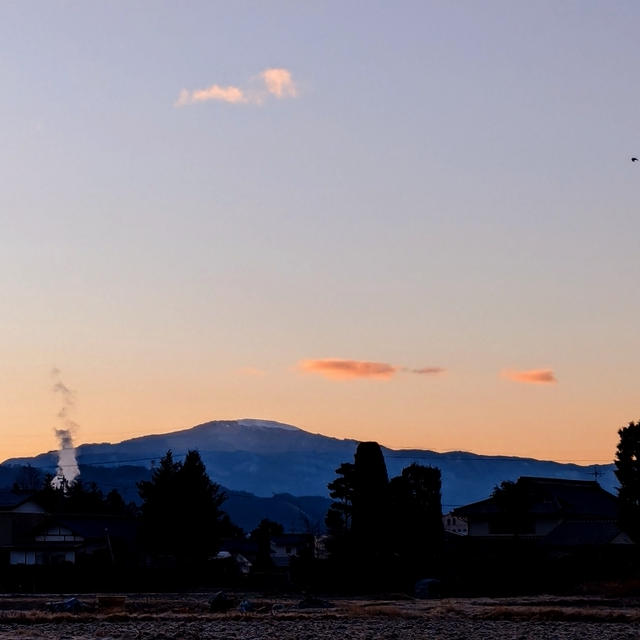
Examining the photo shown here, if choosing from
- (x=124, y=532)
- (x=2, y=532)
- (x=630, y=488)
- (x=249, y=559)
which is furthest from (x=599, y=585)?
(x=249, y=559)

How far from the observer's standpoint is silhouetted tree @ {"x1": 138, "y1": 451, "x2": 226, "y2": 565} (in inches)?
4053

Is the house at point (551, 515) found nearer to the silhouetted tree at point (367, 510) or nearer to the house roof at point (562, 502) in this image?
the house roof at point (562, 502)

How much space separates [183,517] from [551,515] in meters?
32.4

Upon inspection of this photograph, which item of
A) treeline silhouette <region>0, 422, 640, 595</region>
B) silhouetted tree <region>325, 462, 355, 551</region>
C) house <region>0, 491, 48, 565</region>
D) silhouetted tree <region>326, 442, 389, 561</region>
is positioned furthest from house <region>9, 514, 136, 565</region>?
silhouetted tree <region>326, 442, 389, 561</region>

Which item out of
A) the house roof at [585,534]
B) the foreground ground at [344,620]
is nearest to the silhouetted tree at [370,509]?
the foreground ground at [344,620]

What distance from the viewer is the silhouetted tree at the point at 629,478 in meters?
84.0

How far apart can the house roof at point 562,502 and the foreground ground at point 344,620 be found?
35.6 m

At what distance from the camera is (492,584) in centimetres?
8612

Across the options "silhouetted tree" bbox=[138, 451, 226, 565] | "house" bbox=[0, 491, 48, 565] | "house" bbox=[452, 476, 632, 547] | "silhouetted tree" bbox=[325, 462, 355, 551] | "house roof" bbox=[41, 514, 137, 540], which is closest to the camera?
"silhouetted tree" bbox=[325, 462, 355, 551]

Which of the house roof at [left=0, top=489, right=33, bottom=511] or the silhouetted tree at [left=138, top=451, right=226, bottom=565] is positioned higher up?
the house roof at [left=0, top=489, right=33, bottom=511]

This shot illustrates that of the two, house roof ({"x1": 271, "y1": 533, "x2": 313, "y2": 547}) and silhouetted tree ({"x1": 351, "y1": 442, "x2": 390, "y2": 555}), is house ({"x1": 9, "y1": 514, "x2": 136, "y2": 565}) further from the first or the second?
house roof ({"x1": 271, "y1": 533, "x2": 313, "y2": 547})

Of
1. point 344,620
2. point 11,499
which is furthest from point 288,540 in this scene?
point 344,620

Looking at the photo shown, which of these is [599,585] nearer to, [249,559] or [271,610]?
[271,610]

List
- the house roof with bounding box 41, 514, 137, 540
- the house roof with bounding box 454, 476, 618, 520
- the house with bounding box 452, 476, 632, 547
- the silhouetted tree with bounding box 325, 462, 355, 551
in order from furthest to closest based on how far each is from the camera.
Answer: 1. the house roof with bounding box 41, 514, 137, 540
2. the house roof with bounding box 454, 476, 618, 520
3. the house with bounding box 452, 476, 632, 547
4. the silhouetted tree with bounding box 325, 462, 355, 551
